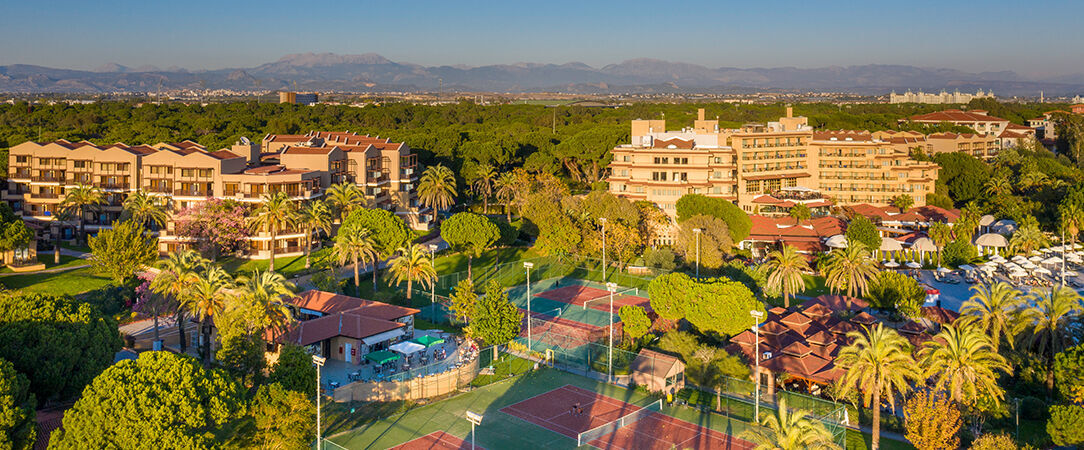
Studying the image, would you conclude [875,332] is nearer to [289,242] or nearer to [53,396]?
[53,396]

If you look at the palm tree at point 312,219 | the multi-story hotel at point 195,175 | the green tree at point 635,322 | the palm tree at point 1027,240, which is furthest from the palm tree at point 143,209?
the palm tree at point 1027,240

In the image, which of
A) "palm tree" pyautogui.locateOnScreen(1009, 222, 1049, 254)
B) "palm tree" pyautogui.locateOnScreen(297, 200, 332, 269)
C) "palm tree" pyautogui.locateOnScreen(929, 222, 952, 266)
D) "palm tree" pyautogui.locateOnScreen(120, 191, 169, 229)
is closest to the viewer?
"palm tree" pyautogui.locateOnScreen(297, 200, 332, 269)

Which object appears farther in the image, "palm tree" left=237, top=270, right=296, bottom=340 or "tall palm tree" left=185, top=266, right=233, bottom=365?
"tall palm tree" left=185, top=266, right=233, bottom=365

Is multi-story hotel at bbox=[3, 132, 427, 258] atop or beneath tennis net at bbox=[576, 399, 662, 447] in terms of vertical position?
atop

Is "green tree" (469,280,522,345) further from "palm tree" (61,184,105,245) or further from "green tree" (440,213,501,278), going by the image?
"palm tree" (61,184,105,245)

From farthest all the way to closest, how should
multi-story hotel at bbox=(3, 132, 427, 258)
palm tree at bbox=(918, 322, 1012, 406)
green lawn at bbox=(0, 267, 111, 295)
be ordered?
multi-story hotel at bbox=(3, 132, 427, 258), green lawn at bbox=(0, 267, 111, 295), palm tree at bbox=(918, 322, 1012, 406)

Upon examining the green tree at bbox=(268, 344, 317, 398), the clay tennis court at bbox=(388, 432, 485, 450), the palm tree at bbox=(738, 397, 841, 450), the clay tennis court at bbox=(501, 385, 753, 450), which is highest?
the palm tree at bbox=(738, 397, 841, 450)

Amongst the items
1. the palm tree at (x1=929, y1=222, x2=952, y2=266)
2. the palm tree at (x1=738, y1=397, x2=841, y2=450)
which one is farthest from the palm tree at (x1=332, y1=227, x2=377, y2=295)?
the palm tree at (x1=929, y1=222, x2=952, y2=266)

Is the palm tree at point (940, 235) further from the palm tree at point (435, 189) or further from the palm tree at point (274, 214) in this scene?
the palm tree at point (274, 214)
